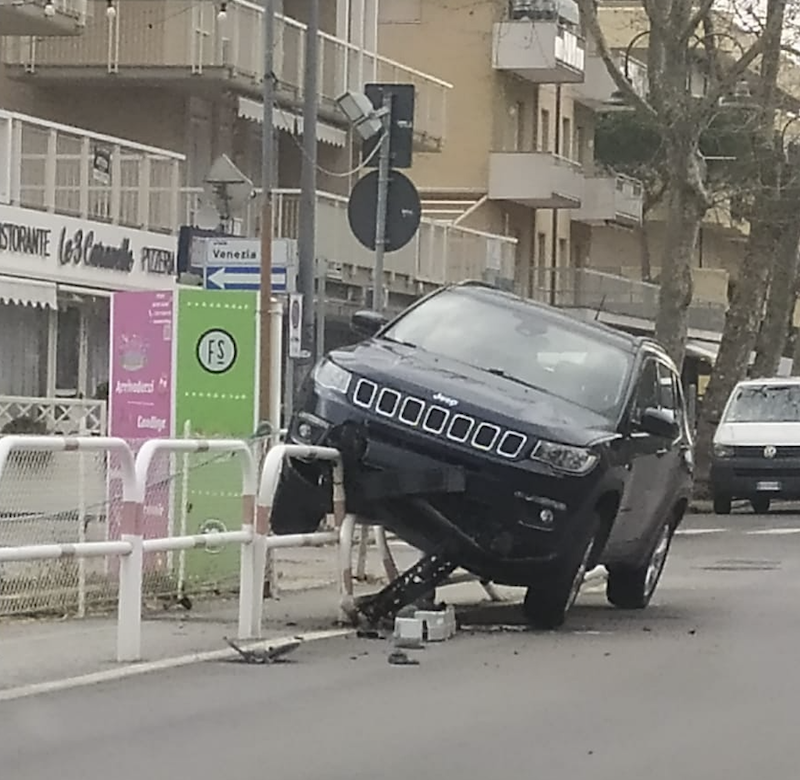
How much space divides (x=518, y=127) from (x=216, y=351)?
41532mm

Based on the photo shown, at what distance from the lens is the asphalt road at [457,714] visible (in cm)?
881

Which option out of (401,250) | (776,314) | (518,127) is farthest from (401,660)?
(518,127)

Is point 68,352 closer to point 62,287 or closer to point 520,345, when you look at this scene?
point 62,287


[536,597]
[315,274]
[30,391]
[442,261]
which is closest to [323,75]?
[442,261]

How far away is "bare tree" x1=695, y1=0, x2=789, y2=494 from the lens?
123 ft

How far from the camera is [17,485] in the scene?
11734mm

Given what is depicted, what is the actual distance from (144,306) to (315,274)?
10.4 m

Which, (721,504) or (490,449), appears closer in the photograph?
(490,449)

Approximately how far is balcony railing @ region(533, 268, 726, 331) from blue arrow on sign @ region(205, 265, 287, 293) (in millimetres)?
33145

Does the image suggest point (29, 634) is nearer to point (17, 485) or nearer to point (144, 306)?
point (17, 485)

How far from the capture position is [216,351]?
51.3 feet

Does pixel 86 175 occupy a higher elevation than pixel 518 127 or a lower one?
lower

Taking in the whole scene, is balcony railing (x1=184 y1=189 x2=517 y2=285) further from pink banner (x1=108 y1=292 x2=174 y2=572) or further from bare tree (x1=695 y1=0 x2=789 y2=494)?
pink banner (x1=108 y1=292 x2=174 y2=572)

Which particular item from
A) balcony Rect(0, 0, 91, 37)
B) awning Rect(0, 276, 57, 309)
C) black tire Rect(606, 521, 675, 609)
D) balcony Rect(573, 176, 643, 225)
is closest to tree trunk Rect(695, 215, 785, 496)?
balcony Rect(0, 0, 91, 37)
